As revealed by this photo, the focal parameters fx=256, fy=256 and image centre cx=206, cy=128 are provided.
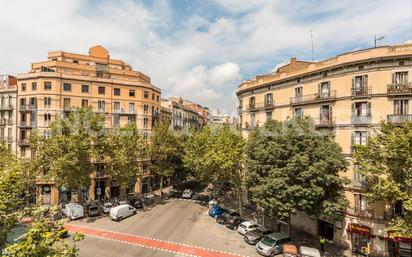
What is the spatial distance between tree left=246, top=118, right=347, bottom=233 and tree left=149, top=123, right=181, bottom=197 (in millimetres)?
21117

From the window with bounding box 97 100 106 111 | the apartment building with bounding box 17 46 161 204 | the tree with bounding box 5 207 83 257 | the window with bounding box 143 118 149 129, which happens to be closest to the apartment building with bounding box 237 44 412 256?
the tree with bounding box 5 207 83 257

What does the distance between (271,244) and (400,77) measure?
827 inches

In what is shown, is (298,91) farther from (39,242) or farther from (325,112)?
(39,242)

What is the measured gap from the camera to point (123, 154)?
1414 inches

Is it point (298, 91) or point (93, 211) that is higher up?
point (298, 91)

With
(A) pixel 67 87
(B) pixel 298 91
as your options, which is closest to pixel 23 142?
(A) pixel 67 87

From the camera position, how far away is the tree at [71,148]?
106 feet

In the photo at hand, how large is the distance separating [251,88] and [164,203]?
78.8 feet

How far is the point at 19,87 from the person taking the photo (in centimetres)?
4356

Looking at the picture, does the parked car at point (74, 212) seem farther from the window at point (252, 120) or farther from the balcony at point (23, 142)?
the window at point (252, 120)

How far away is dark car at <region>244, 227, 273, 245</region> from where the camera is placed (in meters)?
27.6

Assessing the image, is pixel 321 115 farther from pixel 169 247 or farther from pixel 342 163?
pixel 169 247

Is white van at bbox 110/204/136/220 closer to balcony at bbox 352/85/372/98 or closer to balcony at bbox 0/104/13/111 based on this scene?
balcony at bbox 0/104/13/111

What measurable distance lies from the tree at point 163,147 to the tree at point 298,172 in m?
21.1
